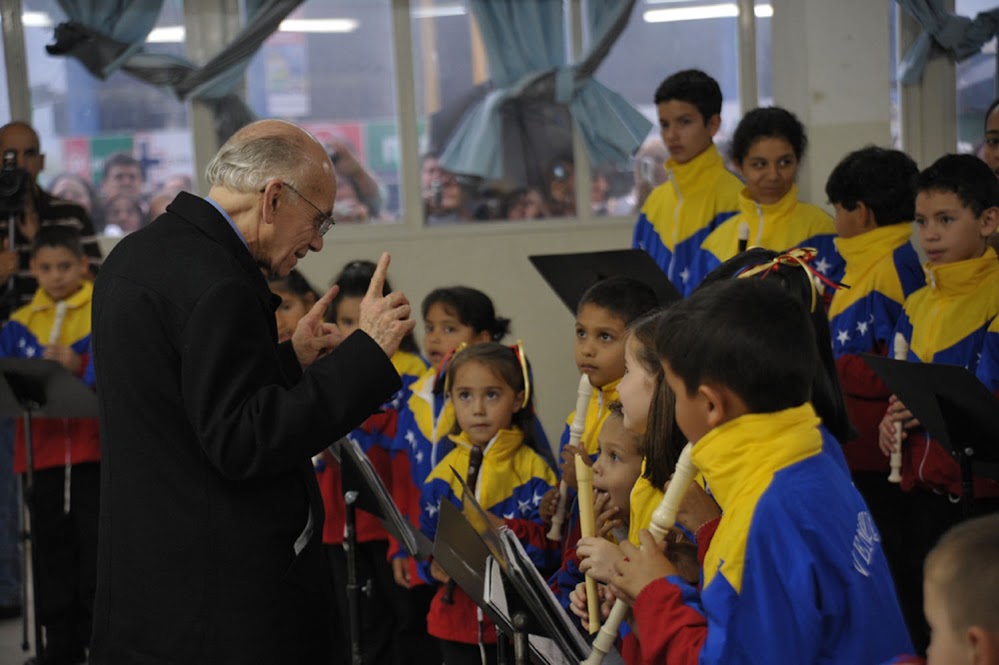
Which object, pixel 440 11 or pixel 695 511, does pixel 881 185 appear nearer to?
pixel 695 511

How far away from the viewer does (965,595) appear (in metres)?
1.15

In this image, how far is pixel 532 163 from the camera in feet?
Answer: 20.4

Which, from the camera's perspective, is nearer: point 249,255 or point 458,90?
Answer: point 249,255

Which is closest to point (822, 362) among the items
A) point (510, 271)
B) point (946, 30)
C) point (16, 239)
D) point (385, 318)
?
point (385, 318)

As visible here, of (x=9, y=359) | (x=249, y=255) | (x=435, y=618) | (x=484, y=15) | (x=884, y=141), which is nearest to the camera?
(x=249, y=255)

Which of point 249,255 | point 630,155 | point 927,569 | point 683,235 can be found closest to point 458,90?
point 630,155

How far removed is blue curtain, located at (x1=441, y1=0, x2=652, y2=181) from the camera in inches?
239

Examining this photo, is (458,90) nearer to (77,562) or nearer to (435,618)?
(77,562)

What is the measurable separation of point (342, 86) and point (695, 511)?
4649mm

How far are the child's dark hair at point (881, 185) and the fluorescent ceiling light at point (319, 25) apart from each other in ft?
10.7

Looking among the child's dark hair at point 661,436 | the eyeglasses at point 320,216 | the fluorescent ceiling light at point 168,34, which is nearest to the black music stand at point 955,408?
the child's dark hair at point 661,436

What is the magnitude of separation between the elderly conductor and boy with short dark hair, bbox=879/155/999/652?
1.85m

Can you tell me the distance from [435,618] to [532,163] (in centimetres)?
352

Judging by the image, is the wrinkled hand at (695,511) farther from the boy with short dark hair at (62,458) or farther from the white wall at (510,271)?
the white wall at (510,271)
